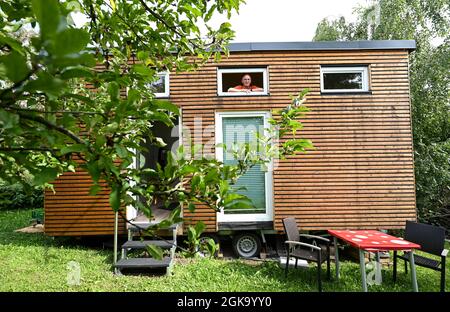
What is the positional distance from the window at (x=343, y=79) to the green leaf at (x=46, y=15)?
5.75 m

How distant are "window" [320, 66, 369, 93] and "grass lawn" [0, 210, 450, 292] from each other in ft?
10.9

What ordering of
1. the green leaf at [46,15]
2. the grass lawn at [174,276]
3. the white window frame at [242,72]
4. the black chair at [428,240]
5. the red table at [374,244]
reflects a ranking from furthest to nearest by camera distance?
the white window frame at [242,72] → the black chair at [428,240] → the grass lawn at [174,276] → the red table at [374,244] → the green leaf at [46,15]

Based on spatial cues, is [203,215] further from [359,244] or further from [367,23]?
[367,23]

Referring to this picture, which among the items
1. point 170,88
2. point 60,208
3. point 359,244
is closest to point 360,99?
point 359,244

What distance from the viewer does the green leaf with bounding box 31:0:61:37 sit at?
338mm

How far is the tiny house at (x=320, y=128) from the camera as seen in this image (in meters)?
5.46

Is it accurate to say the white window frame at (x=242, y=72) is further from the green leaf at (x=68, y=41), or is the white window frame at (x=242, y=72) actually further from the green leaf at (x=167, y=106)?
the green leaf at (x=68, y=41)

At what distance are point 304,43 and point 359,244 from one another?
380cm

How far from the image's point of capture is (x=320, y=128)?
5547 mm

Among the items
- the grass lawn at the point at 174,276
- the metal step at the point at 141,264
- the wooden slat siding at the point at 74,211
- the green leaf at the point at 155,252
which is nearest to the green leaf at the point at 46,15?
Result: the green leaf at the point at 155,252

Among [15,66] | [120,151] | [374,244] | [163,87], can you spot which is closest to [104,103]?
[120,151]

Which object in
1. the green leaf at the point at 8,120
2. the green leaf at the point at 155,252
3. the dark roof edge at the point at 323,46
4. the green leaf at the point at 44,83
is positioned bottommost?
the green leaf at the point at 155,252

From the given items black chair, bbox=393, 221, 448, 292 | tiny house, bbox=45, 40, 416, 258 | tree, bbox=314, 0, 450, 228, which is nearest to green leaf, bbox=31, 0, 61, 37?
black chair, bbox=393, 221, 448, 292

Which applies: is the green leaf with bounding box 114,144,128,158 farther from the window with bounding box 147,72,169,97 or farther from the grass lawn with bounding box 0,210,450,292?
the window with bounding box 147,72,169,97
